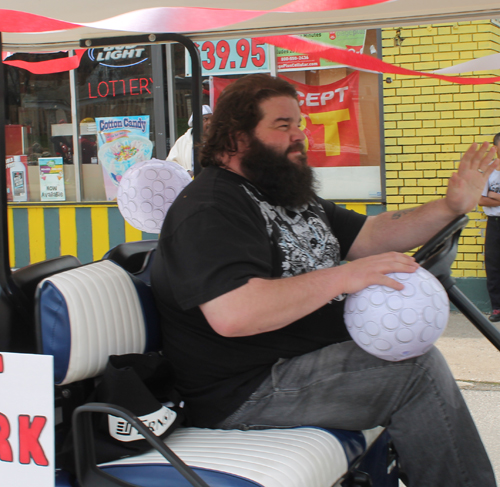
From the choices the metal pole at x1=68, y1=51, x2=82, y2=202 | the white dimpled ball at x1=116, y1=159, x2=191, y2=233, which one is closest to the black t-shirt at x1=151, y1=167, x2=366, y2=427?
the white dimpled ball at x1=116, y1=159, x2=191, y2=233

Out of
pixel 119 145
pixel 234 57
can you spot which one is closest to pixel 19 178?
pixel 119 145

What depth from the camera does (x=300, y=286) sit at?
1.79m

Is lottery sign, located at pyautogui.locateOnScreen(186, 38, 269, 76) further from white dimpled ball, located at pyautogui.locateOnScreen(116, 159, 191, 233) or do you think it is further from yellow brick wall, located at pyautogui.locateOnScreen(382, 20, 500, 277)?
white dimpled ball, located at pyautogui.locateOnScreen(116, 159, 191, 233)

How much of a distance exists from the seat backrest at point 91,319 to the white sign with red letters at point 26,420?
0.17m

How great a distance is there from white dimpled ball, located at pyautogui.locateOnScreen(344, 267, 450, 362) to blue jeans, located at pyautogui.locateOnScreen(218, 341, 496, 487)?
12 centimetres

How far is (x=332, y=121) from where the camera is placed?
6.32 meters

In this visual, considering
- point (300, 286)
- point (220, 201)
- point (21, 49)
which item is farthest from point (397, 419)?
point (21, 49)

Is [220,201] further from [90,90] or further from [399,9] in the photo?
[90,90]

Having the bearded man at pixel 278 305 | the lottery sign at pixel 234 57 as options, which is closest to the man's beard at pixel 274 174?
the bearded man at pixel 278 305

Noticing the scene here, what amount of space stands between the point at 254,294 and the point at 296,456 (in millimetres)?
441

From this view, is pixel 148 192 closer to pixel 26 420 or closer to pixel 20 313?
pixel 20 313

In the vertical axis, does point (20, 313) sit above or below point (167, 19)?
below

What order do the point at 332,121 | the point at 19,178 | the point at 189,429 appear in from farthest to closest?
1. the point at 19,178
2. the point at 332,121
3. the point at 189,429

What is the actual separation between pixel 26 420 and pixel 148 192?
130 centimetres
